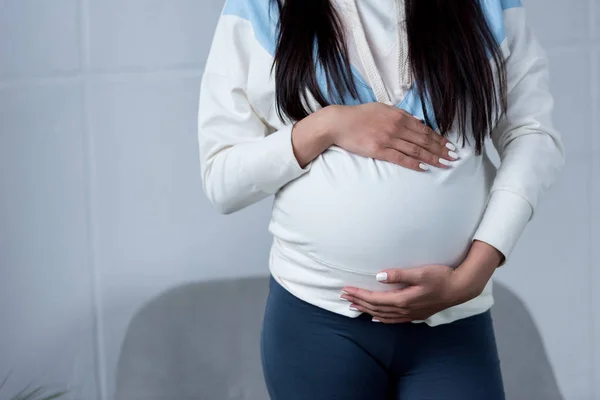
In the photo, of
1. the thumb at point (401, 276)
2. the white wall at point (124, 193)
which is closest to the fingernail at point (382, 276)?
the thumb at point (401, 276)

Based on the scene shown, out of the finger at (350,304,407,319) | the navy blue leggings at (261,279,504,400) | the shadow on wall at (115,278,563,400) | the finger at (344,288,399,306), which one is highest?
the finger at (344,288,399,306)

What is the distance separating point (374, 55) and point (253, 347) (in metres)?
1.16

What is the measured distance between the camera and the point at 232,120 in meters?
1.12

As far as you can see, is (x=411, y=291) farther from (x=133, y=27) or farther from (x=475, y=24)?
(x=133, y=27)

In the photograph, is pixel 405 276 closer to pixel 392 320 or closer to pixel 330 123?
pixel 392 320

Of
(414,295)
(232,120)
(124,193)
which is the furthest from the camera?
(124,193)

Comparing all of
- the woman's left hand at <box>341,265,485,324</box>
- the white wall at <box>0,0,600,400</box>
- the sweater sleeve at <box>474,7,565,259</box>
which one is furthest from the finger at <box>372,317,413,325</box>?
the white wall at <box>0,0,600,400</box>

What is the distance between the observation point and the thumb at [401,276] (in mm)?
995

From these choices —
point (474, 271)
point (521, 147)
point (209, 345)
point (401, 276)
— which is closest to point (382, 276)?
point (401, 276)

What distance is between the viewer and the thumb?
3.26 feet

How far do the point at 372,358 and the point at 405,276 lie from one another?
0.16m

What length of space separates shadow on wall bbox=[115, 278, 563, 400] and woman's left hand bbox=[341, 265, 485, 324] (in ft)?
3.31

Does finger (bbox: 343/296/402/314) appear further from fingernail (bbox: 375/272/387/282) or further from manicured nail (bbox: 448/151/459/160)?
manicured nail (bbox: 448/151/459/160)

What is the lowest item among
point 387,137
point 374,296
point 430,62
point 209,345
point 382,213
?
point 209,345
